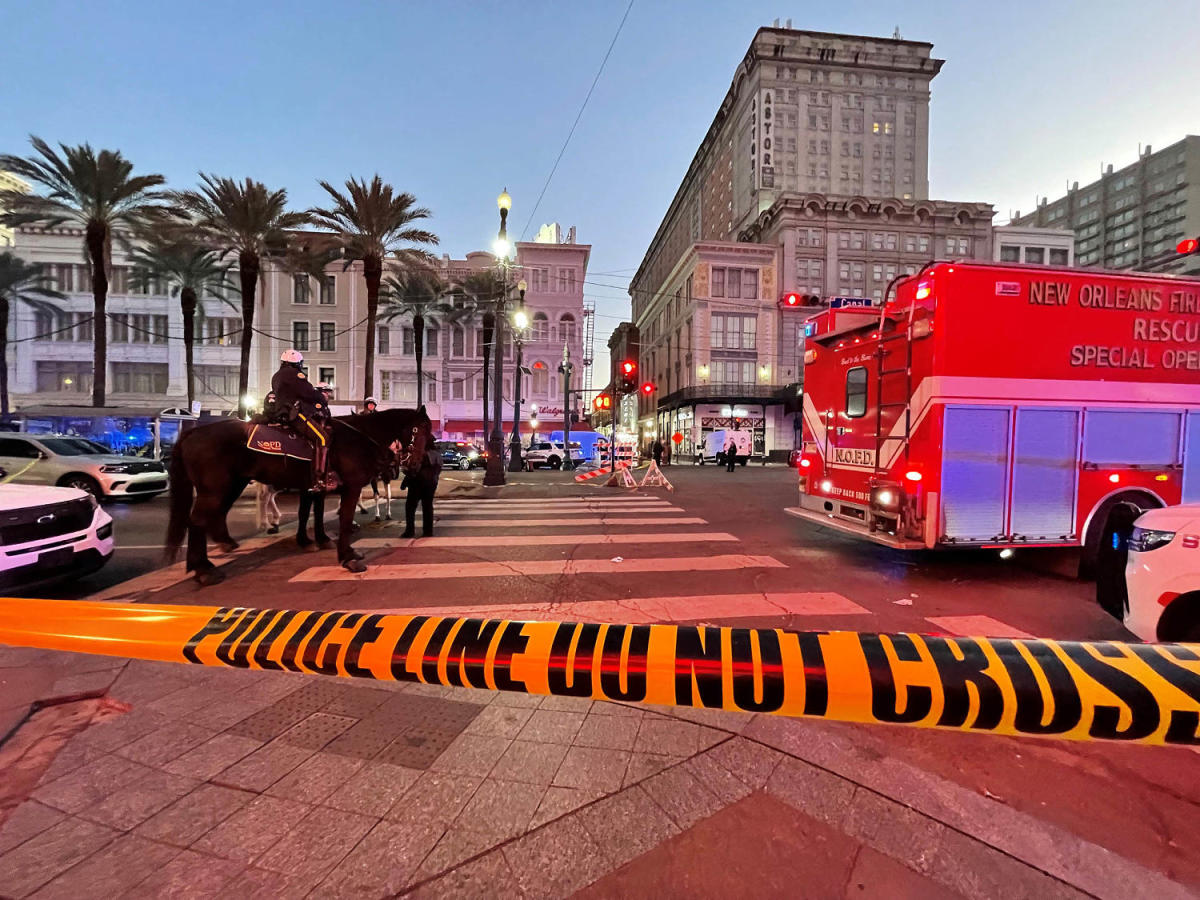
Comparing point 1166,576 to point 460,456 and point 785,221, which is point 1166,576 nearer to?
point 460,456

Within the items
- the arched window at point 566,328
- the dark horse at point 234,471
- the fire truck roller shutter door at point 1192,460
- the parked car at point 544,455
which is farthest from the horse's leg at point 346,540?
the arched window at point 566,328

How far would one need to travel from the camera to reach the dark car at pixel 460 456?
29.7 metres

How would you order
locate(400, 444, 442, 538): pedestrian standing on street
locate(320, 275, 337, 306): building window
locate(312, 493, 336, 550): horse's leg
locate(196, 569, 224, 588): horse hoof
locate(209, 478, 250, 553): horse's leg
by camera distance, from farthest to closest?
locate(320, 275, 337, 306): building window
locate(400, 444, 442, 538): pedestrian standing on street
locate(312, 493, 336, 550): horse's leg
locate(209, 478, 250, 553): horse's leg
locate(196, 569, 224, 588): horse hoof

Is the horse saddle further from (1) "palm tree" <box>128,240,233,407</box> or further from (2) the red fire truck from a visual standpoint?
(1) "palm tree" <box>128,240,233,407</box>

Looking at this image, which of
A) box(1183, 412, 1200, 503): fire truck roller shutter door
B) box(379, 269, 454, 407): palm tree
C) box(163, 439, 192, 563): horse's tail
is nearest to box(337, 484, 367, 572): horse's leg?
box(163, 439, 192, 563): horse's tail

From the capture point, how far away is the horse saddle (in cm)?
608

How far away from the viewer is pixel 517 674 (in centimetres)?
187

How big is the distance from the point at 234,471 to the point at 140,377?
48333 millimetres

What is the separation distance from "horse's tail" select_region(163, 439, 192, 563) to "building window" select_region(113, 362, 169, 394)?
46664 millimetres

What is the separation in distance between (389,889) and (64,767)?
1943 mm

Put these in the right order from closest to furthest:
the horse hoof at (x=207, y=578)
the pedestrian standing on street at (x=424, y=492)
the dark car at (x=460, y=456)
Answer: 1. the horse hoof at (x=207, y=578)
2. the pedestrian standing on street at (x=424, y=492)
3. the dark car at (x=460, y=456)

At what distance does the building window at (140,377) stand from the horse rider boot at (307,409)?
46.6m

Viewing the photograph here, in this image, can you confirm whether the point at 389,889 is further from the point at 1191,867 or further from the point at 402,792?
the point at 1191,867

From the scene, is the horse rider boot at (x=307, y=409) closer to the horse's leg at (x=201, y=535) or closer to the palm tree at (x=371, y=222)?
the horse's leg at (x=201, y=535)
